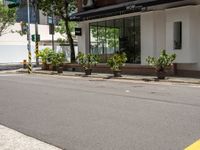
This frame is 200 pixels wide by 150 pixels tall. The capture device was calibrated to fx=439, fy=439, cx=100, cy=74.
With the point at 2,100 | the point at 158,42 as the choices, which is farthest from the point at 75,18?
the point at 2,100

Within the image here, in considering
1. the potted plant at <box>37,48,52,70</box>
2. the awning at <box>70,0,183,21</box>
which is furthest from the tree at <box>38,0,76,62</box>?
the awning at <box>70,0,183,21</box>

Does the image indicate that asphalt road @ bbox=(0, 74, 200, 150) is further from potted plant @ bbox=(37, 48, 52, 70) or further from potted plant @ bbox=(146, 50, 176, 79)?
potted plant @ bbox=(37, 48, 52, 70)

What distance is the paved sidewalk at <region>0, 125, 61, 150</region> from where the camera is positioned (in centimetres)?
791

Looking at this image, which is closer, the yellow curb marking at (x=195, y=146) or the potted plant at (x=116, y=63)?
the yellow curb marking at (x=195, y=146)

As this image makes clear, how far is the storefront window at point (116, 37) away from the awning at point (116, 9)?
4.43 feet

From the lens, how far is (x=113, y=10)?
94.8ft

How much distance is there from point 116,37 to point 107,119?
21554 millimetres

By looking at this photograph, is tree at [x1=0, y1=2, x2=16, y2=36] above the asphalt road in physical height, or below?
above

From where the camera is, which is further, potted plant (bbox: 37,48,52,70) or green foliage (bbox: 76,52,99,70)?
potted plant (bbox: 37,48,52,70)

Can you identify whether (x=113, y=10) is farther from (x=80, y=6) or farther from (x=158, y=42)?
(x=80, y=6)

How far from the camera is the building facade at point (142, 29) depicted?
24797 millimetres

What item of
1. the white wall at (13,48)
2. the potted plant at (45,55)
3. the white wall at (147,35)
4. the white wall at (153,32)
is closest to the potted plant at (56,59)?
the potted plant at (45,55)

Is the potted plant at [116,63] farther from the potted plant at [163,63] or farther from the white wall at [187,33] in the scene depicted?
the white wall at [187,33]

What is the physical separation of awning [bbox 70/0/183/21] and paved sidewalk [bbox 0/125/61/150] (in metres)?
17.2
